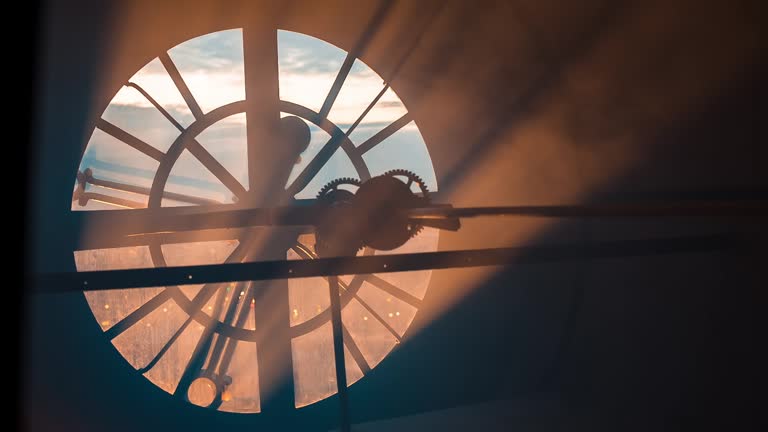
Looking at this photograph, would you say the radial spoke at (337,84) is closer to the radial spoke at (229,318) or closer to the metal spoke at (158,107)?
the metal spoke at (158,107)

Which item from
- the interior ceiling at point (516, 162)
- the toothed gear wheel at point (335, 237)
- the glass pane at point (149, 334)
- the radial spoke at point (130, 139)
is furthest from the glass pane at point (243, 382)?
the toothed gear wheel at point (335, 237)

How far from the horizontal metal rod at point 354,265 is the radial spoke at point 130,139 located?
86.4 inches

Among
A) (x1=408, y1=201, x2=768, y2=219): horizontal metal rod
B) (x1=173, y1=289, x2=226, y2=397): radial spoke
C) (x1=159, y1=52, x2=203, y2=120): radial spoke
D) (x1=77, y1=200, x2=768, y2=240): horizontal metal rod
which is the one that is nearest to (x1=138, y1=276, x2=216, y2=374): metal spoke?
(x1=173, y1=289, x2=226, y2=397): radial spoke

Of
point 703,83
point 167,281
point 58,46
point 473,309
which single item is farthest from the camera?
point 473,309

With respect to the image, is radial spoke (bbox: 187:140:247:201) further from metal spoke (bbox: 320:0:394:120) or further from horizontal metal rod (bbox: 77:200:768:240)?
horizontal metal rod (bbox: 77:200:768:240)

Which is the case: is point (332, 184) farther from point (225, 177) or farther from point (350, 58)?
point (350, 58)

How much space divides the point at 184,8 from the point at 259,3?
0.44m

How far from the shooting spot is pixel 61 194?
14.5 ft

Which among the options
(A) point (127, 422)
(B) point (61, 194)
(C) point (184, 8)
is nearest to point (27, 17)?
(C) point (184, 8)

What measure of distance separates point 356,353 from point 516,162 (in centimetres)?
180

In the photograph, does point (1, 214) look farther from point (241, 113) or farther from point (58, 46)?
point (241, 113)

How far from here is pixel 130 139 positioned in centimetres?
459

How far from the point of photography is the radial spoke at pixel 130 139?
451cm

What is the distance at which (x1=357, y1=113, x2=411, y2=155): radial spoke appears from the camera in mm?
4852
